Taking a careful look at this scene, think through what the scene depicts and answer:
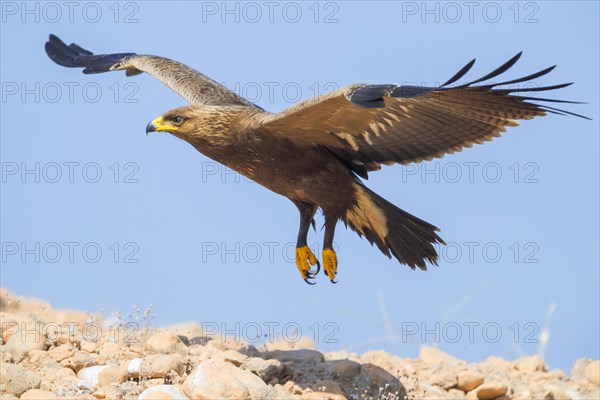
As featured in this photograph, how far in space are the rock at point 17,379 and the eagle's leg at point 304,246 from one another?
260cm

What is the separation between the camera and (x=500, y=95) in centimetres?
738

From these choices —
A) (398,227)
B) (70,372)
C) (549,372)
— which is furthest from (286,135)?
(549,372)

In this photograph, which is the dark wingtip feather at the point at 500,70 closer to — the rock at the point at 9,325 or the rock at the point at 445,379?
the rock at the point at 445,379

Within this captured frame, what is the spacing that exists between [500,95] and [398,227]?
5.23 ft

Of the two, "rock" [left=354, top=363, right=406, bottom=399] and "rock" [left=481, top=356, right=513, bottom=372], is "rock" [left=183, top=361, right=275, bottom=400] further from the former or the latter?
"rock" [left=481, top=356, right=513, bottom=372]

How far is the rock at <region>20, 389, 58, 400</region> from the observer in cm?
668

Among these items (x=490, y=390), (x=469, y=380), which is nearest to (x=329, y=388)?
(x=469, y=380)

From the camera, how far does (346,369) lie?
7988mm

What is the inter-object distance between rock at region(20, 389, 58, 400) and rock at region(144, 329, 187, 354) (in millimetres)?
1061

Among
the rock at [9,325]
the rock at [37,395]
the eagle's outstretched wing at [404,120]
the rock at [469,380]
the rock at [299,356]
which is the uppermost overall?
the eagle's outstretched wing at [404,120]

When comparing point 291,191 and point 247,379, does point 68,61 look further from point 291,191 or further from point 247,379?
point 247,379

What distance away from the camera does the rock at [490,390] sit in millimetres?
8352

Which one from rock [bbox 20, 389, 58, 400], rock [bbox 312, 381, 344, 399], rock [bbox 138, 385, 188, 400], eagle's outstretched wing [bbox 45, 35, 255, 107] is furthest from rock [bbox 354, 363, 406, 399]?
eagle's outstretched wing [bbox 45, 35, 255, 107]

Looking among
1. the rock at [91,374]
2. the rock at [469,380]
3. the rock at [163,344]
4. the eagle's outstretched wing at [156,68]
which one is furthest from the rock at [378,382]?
the eagle's outstretched wing at [156,68]
